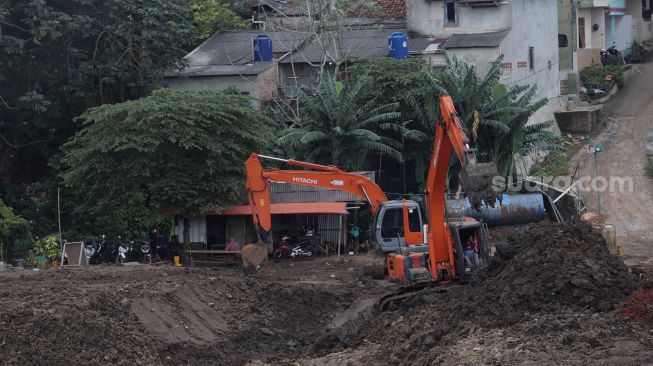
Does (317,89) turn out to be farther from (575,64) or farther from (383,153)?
(575,64)

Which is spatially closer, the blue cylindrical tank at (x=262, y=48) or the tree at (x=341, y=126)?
the tree at (x=341, y=126)

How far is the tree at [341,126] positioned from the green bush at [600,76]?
14.1m

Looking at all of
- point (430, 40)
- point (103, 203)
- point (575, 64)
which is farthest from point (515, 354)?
point (575, 64)

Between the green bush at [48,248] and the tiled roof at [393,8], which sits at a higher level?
the tiled roof at [393,8]

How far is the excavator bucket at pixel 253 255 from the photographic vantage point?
25.7 meters

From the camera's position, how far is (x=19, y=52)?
106 ft

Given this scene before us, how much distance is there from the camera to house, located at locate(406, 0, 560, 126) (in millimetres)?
36938

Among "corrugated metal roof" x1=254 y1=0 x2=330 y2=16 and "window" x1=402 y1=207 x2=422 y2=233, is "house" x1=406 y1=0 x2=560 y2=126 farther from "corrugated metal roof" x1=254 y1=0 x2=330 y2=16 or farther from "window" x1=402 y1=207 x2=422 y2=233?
"window" x1=402 y1=207 x2=422 y2=233

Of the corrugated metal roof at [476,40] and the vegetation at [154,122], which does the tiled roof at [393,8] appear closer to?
the corrugated metal roof at [476,40]

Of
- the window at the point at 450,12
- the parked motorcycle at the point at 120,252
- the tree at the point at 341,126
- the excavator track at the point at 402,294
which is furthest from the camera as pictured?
the window at the point at 450,12

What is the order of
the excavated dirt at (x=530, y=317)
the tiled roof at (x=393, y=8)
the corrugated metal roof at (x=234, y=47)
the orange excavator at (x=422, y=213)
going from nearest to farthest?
the excavated dirt at (x=530, y=317)
the orange excavator at (x=422, y=213)
the corrugated metal roof at (x=234, y=47)
the tiled roof at (x=393, y=8)

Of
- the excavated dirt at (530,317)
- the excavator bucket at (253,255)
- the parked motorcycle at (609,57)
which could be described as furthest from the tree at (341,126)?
the parked motorcycle at (609,57)

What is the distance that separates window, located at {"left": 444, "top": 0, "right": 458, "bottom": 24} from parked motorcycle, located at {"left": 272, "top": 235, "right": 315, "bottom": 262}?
38.6ft

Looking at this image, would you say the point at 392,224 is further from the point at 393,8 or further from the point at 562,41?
the point at 562,41
